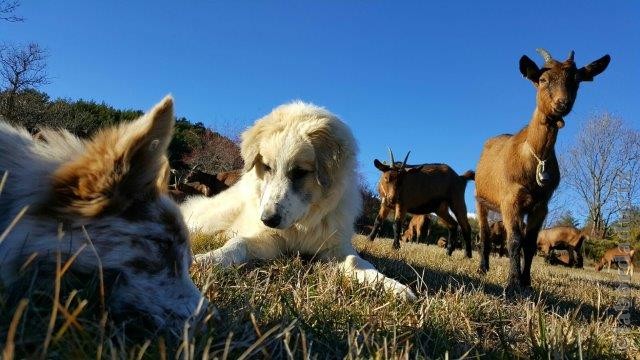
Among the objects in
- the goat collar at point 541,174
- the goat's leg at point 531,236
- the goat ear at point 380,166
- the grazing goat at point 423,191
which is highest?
the goat ear at point 380,166

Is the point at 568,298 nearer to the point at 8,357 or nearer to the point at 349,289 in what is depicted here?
the point at 349,289

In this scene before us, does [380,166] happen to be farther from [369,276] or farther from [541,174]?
[369,276]

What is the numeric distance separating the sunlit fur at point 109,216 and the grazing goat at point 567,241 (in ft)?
95.8

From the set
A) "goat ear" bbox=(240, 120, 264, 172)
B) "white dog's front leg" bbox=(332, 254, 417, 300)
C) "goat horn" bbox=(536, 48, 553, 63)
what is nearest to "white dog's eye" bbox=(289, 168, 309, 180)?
"goat ear" bbox=(240, 120, 264, 172)

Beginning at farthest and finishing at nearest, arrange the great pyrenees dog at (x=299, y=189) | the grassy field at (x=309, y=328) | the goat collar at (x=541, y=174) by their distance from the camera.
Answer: the goat collar at (x=541, y=174), the great pyrenees dog at (x=299, y=189), the grassy field at (x=309, y=328)

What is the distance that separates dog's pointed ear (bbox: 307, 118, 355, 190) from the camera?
5.63 m

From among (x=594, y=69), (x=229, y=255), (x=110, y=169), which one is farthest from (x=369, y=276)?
(x=594, y=69)

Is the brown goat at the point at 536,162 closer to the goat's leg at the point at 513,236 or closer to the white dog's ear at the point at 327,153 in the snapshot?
the goat's leg at the point at 513,236

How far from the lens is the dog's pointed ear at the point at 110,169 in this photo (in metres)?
2.12

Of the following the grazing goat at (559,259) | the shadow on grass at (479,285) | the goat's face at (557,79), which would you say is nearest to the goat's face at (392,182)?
the goat's face at (557,79)

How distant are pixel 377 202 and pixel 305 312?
35857mm

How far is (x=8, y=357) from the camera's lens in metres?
1.30

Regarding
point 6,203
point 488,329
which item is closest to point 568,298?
point 488,329

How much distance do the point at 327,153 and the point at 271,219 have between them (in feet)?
3.40
